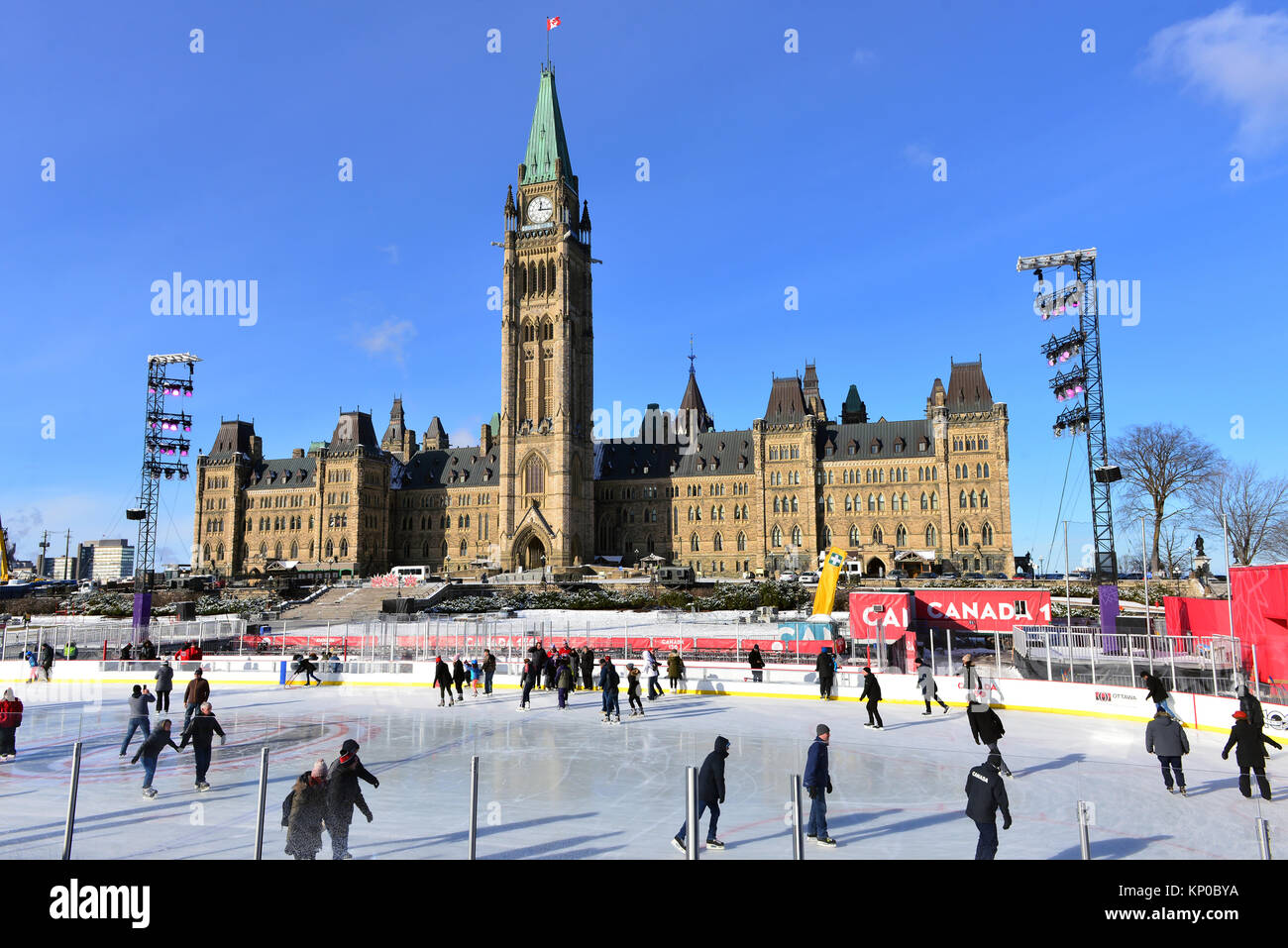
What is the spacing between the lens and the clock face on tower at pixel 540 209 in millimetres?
99250

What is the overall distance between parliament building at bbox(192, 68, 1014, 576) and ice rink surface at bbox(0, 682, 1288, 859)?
211 feet

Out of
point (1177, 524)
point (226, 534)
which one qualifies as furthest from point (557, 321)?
point (1177, 524)

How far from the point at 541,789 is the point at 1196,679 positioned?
61.7 ft

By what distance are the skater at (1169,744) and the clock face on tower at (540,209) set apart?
3729 inches

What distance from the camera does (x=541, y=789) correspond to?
→ 13734 millimetres

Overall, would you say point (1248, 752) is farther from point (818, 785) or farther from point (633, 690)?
point (633, 690)

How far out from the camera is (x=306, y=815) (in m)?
8.32

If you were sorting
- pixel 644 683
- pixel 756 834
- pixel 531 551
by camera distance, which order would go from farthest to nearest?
1. pixel 531 551
2. pixel 644 683
3. pixel 756 834

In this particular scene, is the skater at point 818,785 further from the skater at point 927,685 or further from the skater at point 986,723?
the skater at point 927,685

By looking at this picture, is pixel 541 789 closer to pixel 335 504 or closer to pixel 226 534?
pixel 335 504

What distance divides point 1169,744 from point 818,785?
679 centimetres

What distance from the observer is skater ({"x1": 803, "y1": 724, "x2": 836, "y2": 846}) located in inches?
409

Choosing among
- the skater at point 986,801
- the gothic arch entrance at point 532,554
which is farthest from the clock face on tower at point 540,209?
the skater at point 986,801

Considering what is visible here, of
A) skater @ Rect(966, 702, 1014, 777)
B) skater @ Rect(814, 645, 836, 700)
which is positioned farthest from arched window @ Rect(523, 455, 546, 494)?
skater @ Rect(966, 702, 1014, 777)
